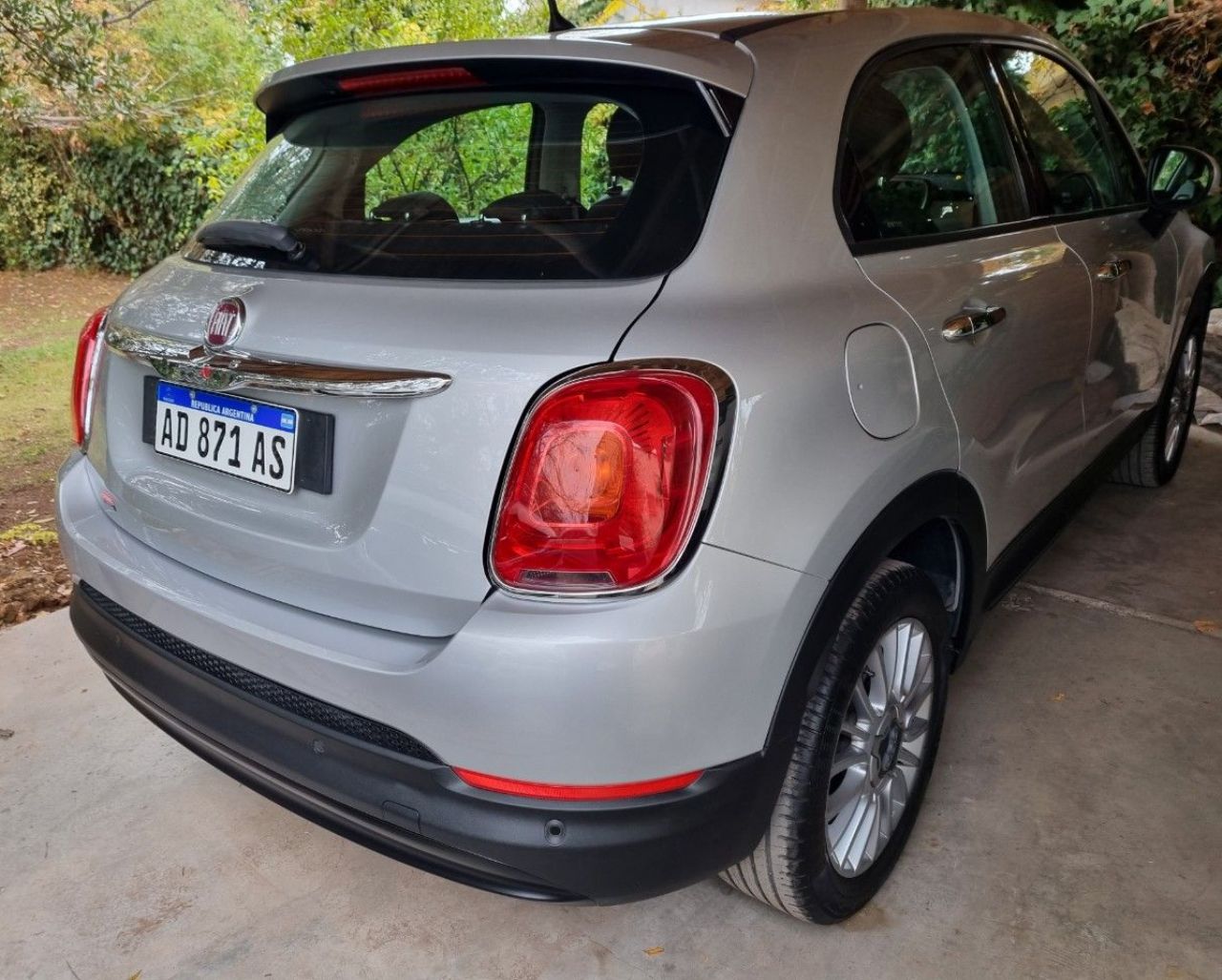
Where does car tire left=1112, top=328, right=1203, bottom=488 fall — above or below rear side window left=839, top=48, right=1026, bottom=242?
below

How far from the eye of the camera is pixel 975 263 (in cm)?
208

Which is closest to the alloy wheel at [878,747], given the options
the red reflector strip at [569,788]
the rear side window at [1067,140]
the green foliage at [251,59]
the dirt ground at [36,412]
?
the red reflector strip at [569,788]

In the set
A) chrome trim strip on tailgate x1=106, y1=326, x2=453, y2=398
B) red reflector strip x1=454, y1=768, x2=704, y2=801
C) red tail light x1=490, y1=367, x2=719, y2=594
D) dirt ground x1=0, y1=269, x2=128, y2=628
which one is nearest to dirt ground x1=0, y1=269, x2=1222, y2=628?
dirt ground x1=0, y1=269, x2=128, y2=628

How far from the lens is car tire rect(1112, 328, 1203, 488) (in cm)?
396

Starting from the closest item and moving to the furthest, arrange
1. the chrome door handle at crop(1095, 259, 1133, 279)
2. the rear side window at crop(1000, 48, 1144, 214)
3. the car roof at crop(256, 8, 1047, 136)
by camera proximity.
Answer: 1. the car roof at crop(256, 8, 1047, 136)
2. the rear side window at crop(1000, 48, 1144, 214)
3. the chrome door handle at crop(1095, 259, 1133, 279)

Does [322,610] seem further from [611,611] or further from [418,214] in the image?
[418,214]

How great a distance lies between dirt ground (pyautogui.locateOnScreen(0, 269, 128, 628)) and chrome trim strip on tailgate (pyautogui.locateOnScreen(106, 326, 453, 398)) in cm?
202

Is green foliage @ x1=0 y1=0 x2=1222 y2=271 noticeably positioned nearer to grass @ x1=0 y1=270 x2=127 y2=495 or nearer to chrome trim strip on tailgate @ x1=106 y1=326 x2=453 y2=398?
grass @ x1=0 y1=270 x2=127 y2=495

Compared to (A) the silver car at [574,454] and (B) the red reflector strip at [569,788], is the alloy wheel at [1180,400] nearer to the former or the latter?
(A) the silver car at [574,454]

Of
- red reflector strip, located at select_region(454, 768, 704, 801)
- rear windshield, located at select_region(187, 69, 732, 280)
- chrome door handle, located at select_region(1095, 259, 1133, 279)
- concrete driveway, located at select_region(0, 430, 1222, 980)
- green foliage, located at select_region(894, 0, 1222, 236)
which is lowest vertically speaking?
concrete driveway, located at select_region(0, 430, 1222, 980)

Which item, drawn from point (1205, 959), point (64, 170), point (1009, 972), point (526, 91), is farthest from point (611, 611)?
point (64, 170)

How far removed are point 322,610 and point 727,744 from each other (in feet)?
2.07

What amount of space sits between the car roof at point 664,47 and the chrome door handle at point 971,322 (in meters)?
0.54

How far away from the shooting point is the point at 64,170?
10.7 meters
